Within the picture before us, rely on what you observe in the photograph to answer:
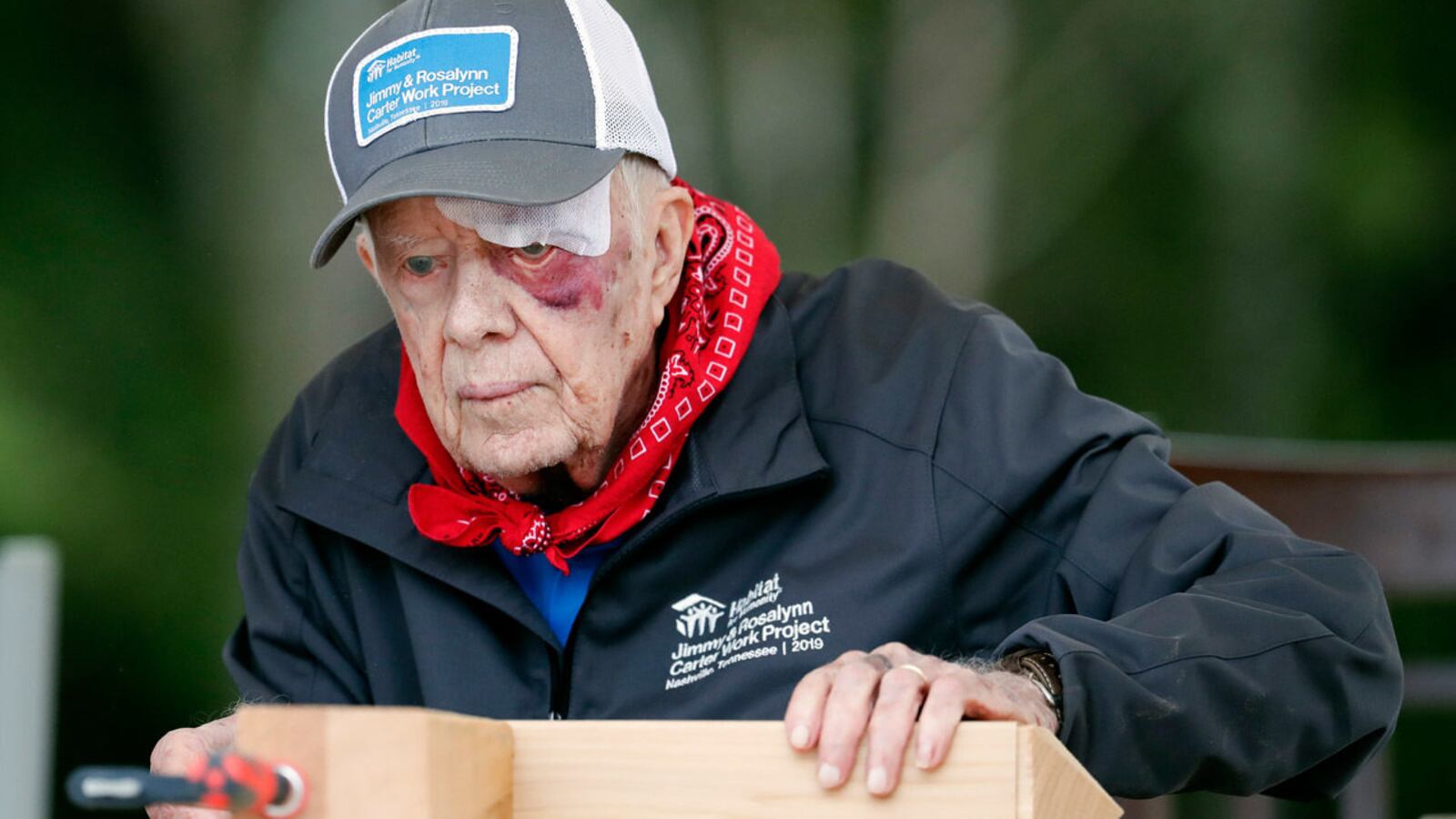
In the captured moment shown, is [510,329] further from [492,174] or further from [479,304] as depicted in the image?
[492,174]

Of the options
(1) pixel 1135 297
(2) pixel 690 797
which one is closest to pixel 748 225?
(2) pixel 690 797

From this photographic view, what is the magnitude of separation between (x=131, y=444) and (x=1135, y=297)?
2246 millimetres

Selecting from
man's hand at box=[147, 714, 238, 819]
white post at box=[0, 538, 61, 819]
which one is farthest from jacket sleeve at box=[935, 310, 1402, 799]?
white post at box=[0, 538, 61, 819]

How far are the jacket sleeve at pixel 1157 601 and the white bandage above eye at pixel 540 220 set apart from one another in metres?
0.41

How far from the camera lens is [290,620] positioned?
6.03 ft

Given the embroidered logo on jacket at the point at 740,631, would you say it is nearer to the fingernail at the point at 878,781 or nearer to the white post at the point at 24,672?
the fingernail at the point at 878,781

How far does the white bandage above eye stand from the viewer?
150cm

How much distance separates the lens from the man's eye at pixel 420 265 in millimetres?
1567

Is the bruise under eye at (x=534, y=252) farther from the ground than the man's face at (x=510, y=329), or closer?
farther from the ground

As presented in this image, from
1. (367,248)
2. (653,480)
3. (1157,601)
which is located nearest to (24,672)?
(367,248)

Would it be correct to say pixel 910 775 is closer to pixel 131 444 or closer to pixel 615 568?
pixel 615 568

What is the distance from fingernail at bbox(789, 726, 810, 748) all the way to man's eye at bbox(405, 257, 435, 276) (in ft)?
2.57

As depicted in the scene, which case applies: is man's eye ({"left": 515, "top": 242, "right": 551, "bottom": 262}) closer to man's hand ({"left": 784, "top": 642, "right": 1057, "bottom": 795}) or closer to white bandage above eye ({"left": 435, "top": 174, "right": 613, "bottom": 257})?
white bandage above eye ({"left": 435, "top": 174, "right": 613, "bottom": 257})

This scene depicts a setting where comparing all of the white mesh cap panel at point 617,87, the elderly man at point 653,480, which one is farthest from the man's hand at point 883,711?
the white mesh cap panel at point 617,87
